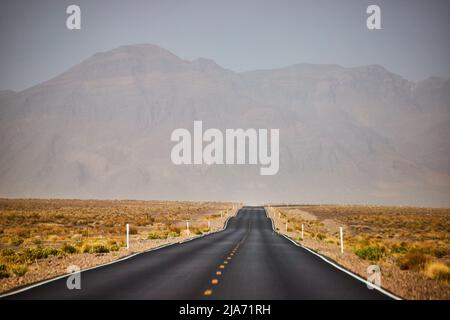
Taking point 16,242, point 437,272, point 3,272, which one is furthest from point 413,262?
point 16,242

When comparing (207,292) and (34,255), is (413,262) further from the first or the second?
(34,255)

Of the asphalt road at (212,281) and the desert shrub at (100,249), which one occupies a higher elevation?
the asphalt road at (212,281)

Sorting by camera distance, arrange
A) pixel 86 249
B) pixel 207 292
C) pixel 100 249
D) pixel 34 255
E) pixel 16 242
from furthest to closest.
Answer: pixel 16 242, pixel 86 249, pixel 100 249, pixel 34 255, pixel 207 292

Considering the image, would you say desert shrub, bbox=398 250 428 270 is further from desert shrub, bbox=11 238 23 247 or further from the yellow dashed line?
desert shrub, bbox=11 238 23 247

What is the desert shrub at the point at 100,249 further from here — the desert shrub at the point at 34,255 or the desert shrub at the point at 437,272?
the desert shrub at the point at 437,272

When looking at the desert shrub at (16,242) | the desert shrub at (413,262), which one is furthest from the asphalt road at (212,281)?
the desert shrub at (16,242)

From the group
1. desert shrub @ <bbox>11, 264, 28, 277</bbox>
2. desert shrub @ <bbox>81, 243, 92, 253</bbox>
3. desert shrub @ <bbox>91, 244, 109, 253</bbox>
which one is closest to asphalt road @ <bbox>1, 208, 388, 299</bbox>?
desert shrub @ <bbox>11, 264, 28, 277</bbox>

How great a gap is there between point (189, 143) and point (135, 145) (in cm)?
2044

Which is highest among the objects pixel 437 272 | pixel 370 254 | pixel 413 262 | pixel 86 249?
pixel 437 272

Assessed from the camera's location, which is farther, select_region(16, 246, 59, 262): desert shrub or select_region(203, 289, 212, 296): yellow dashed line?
select_region(16, 246, 59, 262): desert shrub

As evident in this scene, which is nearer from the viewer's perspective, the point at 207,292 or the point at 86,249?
the point at 207,292

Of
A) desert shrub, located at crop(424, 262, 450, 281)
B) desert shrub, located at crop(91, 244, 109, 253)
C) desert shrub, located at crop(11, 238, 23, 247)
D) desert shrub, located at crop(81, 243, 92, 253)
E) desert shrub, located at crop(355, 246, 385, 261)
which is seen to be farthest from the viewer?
desert shrub, located at crop(11, 238, 23, 247)

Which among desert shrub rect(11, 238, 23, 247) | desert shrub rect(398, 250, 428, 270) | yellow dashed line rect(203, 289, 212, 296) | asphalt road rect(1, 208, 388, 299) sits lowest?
desert shrub rect(11, 238, 23, 247)
